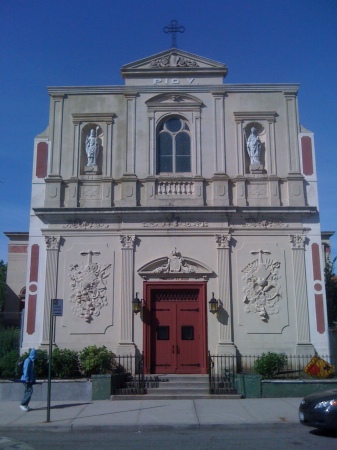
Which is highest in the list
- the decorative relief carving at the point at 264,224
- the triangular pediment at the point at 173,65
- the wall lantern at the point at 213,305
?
the triangular pediment at the point at 173,65

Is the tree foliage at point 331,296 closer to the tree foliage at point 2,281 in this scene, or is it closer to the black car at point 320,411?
the black car at point 320,411

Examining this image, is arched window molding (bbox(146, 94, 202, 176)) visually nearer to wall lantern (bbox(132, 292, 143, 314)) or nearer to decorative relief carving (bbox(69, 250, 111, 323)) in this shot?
decorative relief carving (bbox(69, 250, 111, 323))

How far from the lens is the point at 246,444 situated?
10594 mm

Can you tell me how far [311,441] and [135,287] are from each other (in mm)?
9375

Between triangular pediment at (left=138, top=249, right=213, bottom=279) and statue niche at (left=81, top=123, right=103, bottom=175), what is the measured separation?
4140 mm

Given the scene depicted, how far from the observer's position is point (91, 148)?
67.5ft

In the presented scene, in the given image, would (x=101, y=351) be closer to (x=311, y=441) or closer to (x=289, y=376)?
(x=289, y=376)

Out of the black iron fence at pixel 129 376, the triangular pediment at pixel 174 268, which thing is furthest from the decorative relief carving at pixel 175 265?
the black iron fence at pixel 129 376

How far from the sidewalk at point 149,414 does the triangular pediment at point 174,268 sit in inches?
186

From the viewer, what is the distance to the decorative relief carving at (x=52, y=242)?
64.1ft

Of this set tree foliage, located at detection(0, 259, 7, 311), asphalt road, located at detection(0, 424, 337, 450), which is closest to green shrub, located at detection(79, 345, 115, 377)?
asphalt road, located at detection(0, 424, 337, 450)

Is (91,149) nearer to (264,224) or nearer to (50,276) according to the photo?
(50,276)

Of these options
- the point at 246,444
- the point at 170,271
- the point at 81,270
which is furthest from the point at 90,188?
the point at 246,444

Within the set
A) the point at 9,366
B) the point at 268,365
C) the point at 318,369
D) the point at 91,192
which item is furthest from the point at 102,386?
the point at 91,192
